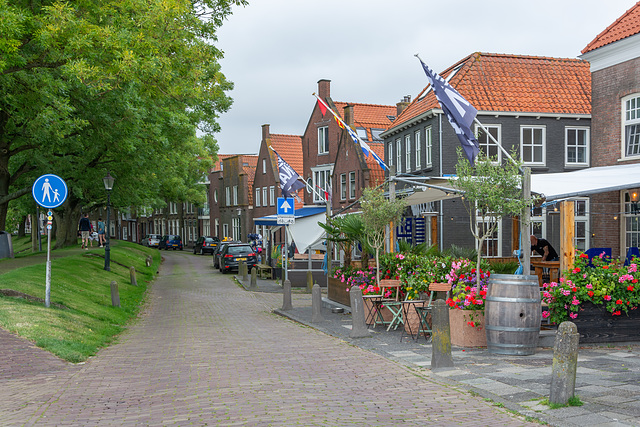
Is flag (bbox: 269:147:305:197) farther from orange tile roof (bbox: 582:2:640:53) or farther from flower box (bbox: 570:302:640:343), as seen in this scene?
flower box (bbox: 570:302:640:343)

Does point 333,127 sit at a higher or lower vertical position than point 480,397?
higher

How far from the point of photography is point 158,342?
41.1 feet

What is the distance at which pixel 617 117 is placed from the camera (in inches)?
689

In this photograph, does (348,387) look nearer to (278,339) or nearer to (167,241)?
(278,339)

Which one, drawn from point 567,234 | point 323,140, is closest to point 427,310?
point 567,234

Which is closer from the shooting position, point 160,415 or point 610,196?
point 160,415

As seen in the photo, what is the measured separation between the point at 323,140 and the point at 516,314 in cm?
3589

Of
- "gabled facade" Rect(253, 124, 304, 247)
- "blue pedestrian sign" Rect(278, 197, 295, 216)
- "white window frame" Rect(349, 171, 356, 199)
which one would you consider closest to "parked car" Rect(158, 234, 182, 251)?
"gabled facade" Rect(253, 124, 304, 247)

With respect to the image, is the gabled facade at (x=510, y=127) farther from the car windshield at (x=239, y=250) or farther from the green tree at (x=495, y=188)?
the green tree at (x=495, y=188)

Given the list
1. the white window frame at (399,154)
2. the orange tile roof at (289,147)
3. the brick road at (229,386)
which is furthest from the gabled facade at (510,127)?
the orange tile roof at (289,147)

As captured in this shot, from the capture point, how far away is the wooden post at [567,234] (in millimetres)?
10531

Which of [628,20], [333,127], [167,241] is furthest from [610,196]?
[167,241]

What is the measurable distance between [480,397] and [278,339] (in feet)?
19.3

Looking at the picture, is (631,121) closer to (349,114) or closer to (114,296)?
(114,296)
